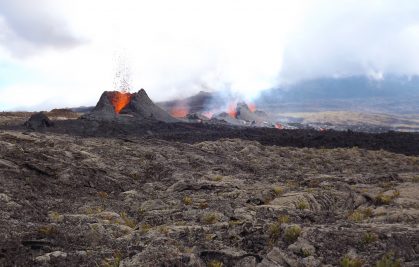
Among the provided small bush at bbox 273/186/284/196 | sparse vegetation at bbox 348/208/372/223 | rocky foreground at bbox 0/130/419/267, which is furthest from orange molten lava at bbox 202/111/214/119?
sparse vegetation at bbox 348/208/372/223

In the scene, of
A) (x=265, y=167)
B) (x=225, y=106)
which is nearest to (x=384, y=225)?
(x=265, y=167)

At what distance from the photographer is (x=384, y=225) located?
14.4 m

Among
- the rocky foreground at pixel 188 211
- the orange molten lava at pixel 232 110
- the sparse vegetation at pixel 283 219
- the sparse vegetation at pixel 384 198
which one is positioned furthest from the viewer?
the orange molten lava at pixel 232 110

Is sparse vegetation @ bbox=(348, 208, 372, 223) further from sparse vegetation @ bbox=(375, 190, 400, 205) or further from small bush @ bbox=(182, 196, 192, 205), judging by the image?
small bush @ bbox=(182, 196, 192, 205)

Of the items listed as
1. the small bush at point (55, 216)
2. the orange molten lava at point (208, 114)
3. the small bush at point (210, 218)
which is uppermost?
the orange molten lava at point (208, 114)

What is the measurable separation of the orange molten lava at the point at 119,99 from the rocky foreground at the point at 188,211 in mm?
46928

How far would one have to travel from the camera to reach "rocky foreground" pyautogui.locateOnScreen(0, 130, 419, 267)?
40.4ft

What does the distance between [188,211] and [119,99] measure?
219 feet

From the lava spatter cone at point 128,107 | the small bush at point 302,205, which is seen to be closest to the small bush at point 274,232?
the small bush at point 302,205

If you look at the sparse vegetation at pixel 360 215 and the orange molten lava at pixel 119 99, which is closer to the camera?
the sparse vegetation at pixel 360 215

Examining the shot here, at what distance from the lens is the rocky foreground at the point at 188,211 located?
40.4 feet

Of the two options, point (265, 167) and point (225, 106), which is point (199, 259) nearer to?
point (265, 167)

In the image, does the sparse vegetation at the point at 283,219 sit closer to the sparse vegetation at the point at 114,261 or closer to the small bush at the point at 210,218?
the small bush at the point at 210,218

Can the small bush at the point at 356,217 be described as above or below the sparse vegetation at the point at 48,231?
below
